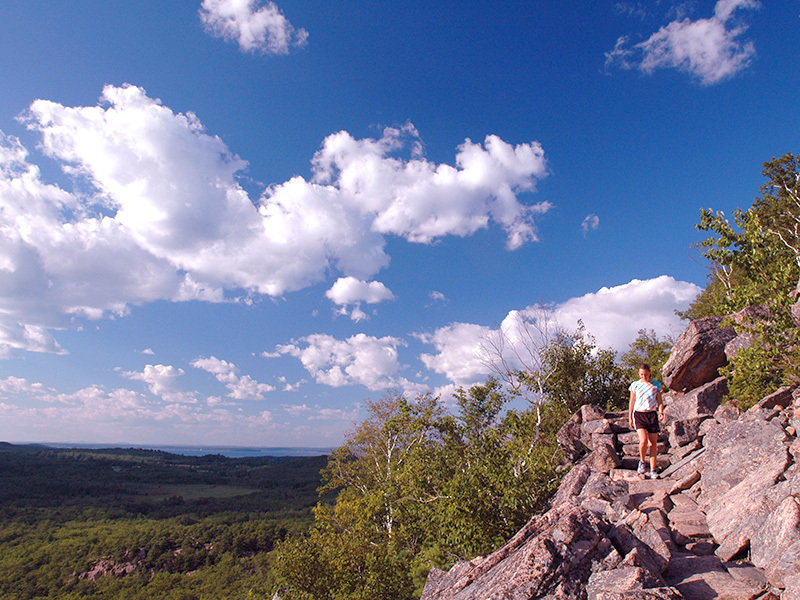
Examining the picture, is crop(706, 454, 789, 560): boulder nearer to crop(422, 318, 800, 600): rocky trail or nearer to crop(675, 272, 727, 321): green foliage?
crop(422, 318, 800, 600): rocky trail

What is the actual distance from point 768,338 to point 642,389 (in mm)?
3900

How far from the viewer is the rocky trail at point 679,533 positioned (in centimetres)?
575

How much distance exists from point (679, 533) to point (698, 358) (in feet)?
41.7

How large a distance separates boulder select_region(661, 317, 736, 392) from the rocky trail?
17.1 ft

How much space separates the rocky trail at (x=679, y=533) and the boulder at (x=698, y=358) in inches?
206

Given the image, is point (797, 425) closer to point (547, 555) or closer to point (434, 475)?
point (547, 555)

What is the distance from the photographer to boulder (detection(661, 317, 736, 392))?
57.0 feet

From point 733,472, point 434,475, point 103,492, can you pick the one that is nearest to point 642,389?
point 733,472

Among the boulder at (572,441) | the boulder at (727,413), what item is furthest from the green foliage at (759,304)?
the boulder at (572,441)

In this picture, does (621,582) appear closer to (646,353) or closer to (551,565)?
(551,565)

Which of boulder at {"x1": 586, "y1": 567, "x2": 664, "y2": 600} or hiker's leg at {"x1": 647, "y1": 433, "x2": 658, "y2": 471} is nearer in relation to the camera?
boulder at {"x1": 586, "y1": 567, "x2": 664, "y2": 600}

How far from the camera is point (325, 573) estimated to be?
23.0 metres

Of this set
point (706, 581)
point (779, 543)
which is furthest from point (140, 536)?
point (779, 543)

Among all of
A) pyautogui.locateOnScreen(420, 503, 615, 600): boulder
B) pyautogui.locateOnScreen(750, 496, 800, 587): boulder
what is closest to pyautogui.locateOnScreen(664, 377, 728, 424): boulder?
pyautogui.locateOnScreen(750, 496, 800, 587): boulder
